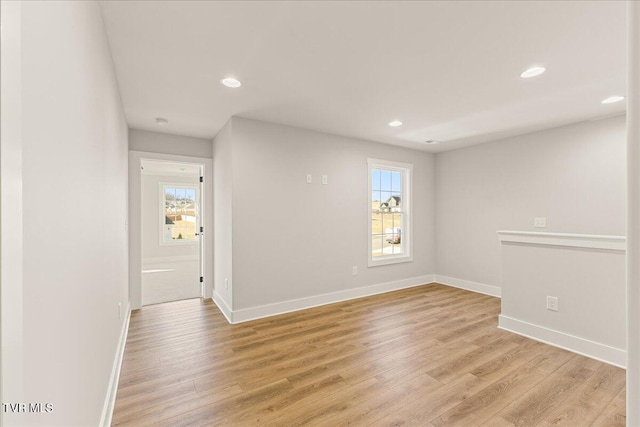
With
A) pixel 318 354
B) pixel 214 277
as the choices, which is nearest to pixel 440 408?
pixel 318 354

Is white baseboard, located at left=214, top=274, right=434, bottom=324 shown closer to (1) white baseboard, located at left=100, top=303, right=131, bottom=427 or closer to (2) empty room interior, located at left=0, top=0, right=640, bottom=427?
(2) empty room interior, located at left=0, top=0, right=640, bottom=427

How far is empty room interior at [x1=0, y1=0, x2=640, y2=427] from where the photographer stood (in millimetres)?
837

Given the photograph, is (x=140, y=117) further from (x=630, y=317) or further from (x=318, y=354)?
(x=630, y=317)

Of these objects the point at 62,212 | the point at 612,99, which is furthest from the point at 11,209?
the point at 612,99

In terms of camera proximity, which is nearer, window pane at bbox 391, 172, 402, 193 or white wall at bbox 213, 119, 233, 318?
white wall at bbox 213, 119, 233, 318

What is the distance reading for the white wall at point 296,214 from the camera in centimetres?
354

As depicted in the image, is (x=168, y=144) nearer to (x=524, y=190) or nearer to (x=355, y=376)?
(x=355, y=376)

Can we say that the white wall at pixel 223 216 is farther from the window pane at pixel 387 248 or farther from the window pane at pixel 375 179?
the window pane at pixel 387 248

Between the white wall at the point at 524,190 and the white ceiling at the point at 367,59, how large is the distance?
1.55ft

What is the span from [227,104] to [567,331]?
4050mm

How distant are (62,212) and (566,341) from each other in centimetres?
388

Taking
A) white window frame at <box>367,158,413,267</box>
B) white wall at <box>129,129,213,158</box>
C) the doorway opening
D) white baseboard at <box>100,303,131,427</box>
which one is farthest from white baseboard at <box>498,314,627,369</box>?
the doorway opening

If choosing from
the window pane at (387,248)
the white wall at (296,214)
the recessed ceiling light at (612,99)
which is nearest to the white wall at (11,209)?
the white wall at (296,214)

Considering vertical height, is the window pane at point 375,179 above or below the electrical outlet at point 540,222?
above
